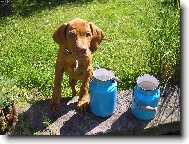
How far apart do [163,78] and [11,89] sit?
6.16 ft

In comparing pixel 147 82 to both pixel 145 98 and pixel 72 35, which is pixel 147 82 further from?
pixel 72 35

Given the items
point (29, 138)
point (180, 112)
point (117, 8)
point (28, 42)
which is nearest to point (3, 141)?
point (29, 138)

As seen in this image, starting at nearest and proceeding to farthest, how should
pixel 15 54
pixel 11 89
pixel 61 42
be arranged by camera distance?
1. pixel 61 42
2. pixel 11 89
3. pixel 15 54

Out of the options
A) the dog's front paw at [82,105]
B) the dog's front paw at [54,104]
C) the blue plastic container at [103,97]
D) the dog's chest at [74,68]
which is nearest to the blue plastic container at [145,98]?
the blue plastic container at [103,97]

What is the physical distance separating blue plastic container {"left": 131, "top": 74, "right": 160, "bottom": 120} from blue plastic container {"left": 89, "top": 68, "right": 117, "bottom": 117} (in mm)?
232

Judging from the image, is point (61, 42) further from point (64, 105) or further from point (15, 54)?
point (15, 54)

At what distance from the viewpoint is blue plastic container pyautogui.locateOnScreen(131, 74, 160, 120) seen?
4445 mm

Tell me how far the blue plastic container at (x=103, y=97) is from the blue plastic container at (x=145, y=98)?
0.76 ft

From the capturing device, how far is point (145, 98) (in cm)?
444

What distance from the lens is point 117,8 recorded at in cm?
826

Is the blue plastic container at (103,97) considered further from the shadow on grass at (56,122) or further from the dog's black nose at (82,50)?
the dog's black nose at (82,50)

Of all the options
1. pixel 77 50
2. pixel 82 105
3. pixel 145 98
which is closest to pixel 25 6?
→ pixel 82 105

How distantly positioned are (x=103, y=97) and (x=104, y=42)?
2.72 meters

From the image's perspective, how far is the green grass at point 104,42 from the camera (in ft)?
17.2
